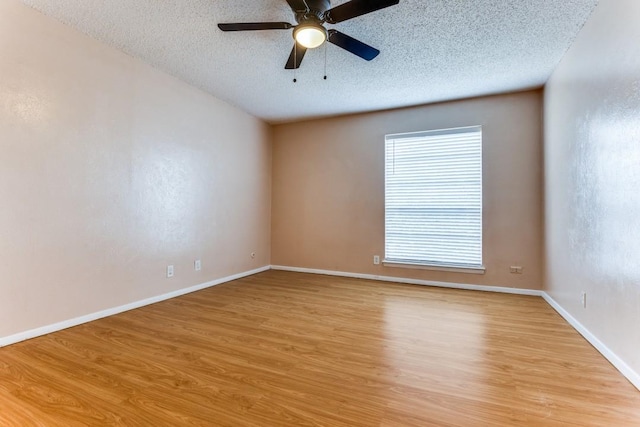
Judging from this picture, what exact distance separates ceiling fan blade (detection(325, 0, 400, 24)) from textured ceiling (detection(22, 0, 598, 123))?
0.91 ft

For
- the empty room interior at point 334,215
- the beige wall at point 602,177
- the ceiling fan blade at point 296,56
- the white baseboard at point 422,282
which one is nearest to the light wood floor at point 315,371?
the empty room interior at point 334,215

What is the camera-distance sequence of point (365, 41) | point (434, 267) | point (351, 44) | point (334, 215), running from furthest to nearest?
point (334, 215)
point (434, 267)
point (365, 41)
point (351, 44)

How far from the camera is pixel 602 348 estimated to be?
205cm

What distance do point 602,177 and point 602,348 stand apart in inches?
47.8

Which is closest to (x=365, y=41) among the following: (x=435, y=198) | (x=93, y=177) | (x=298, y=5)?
(x=298, y=5)

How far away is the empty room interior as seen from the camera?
168cm

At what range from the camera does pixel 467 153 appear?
3.91 metres

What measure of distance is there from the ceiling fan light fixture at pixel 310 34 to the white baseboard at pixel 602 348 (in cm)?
286

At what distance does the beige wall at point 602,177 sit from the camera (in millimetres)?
1756

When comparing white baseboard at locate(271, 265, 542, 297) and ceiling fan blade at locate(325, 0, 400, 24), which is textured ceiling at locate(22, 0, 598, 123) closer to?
ceiling fan blade at locate(325, 0, 400, 24)

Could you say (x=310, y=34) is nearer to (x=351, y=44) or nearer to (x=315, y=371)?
(x=351, y=44)

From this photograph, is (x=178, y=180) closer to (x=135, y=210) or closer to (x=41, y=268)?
(x=135, y=210)

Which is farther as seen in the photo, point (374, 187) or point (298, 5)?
point (374, 187)

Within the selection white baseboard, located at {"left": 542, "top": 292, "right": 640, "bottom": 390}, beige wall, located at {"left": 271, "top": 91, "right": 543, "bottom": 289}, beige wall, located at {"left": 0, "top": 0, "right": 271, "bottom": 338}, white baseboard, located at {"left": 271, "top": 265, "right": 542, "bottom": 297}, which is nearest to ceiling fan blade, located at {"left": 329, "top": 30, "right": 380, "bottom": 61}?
beige wall, located at {"left": 271, "top": 91, "right": 543, "bottom": 289}
